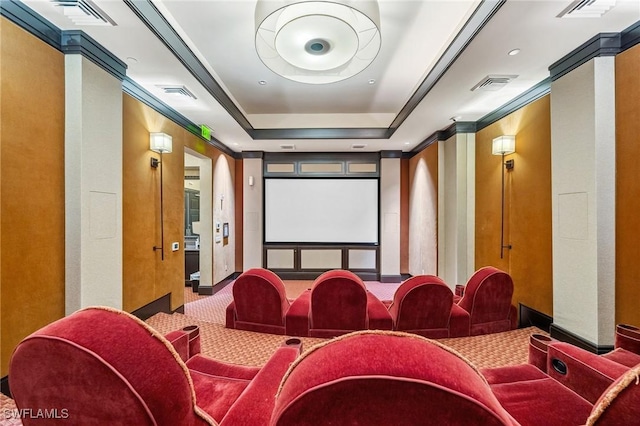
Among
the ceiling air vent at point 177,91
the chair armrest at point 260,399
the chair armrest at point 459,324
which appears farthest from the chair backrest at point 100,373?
the ceiling air vent at point 177,91

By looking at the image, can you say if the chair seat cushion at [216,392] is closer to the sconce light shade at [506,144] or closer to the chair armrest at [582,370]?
the chair armrest at [582,370]

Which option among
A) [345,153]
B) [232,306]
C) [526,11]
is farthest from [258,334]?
[345,153]

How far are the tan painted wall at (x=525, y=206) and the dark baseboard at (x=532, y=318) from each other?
0.19 feet

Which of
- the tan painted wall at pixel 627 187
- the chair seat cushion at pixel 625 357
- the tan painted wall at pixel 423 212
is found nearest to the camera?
the chair seat cushion at pixel 625 357

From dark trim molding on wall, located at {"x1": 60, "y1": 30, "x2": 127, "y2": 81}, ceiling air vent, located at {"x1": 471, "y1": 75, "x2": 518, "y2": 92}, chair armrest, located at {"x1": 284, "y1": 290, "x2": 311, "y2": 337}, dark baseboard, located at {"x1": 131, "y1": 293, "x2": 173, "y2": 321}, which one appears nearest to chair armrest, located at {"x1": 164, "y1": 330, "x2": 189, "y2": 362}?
chair armrest, located at {"x1": 284, "y1": 290, "x2": 311, "y2": 337}

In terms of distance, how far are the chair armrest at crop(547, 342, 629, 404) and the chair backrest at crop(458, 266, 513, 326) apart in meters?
1.02

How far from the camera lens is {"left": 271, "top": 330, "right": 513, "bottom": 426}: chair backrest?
533 mm

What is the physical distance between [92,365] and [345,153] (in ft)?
19.2

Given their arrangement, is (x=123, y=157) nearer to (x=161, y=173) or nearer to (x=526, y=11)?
(x=161, y=173)

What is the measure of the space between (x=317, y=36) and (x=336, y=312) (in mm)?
1992

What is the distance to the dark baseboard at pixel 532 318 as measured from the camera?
9.20 feet

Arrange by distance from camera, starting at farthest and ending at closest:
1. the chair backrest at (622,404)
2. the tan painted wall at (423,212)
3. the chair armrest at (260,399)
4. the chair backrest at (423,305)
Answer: the tan painted wall at (423,212) < the chair backrest at (423,305) < the chair armrest at (260,399) < the chair backrest at (622,404)

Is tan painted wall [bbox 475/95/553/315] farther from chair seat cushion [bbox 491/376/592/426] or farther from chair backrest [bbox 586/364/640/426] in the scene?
chair backrest [bbox 586/364/640/426]

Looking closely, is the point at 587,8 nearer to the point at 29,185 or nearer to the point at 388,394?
the point at 388,394
